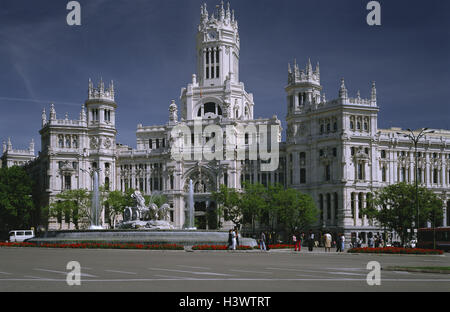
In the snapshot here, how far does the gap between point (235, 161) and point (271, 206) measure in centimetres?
2121

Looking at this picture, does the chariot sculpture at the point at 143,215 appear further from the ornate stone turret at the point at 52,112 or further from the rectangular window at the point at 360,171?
the ornate stone turret at the point at 52,112

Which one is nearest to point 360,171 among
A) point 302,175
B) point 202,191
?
point 302,175

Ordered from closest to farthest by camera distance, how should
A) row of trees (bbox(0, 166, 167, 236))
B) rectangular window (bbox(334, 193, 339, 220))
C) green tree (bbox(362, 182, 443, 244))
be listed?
1. green tree (bbox(362, 182, 443, 244))
2. rectangular window (bbox(334, 193, 339, 220))
3. row of trees (bbox(0, 166, 167, 236))

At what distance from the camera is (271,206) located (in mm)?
95750

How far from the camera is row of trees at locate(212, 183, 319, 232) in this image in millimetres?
93688

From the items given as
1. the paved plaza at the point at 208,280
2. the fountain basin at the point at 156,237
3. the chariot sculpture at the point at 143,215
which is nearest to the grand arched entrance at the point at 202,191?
the chariot sculpture at the point at 143,215

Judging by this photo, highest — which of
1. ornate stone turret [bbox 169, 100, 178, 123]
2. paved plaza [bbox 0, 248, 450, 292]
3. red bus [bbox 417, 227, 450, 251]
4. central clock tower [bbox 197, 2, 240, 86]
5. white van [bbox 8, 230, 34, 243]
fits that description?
central clock tower [bbox 197, 2, 240, 86]

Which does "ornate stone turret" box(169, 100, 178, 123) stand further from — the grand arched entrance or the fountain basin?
the fountain basin

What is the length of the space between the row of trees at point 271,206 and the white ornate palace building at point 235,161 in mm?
6469

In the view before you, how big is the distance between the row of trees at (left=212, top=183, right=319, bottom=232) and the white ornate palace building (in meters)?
6.47

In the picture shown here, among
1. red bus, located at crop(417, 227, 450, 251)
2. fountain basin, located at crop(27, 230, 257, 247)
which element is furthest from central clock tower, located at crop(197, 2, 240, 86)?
fountain basin, located at crop(27, 230, 257, 247)

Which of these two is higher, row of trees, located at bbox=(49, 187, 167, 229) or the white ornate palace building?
the white ornate palace building

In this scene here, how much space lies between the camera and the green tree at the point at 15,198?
4555 inches
